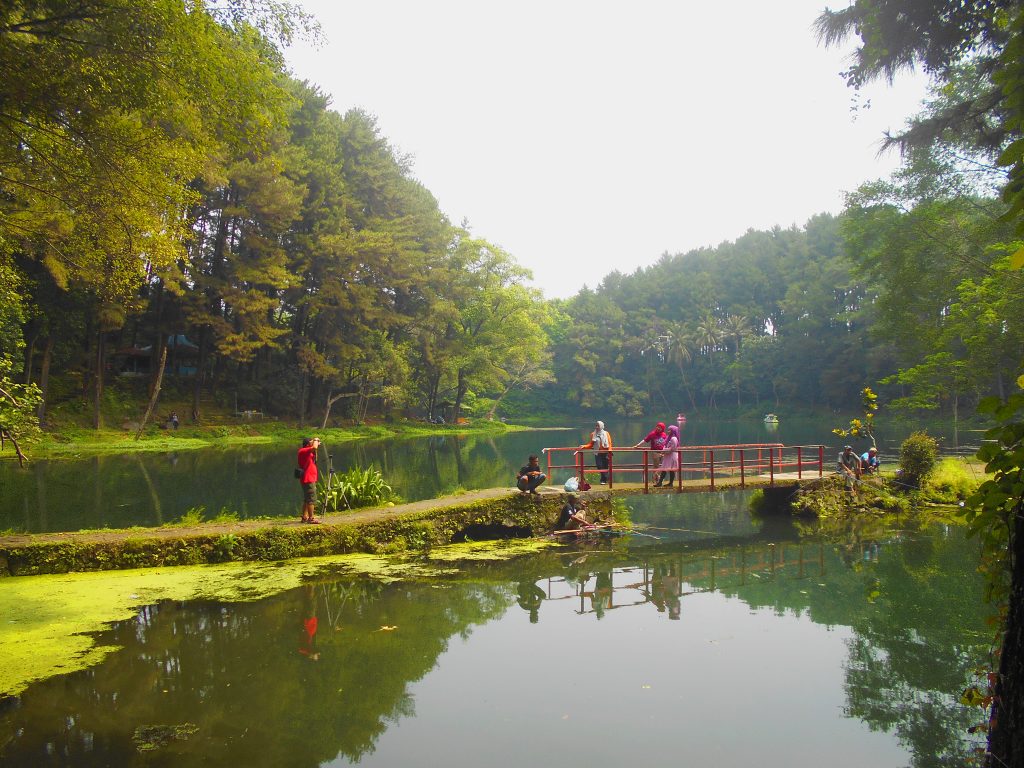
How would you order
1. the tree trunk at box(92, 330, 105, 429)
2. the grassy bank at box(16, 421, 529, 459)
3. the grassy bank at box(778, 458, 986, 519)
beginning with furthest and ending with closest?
the tree trunk at box(92, 330, 105, 429), the grassy bank at box(16, 421, 529, 459), the grassy bank at box(778, 458, 986, 519)

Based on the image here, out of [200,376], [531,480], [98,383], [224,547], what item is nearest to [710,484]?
[531,480]

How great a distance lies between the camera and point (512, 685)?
6809 millimetres

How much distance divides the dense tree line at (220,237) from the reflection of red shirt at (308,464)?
4.03 meters

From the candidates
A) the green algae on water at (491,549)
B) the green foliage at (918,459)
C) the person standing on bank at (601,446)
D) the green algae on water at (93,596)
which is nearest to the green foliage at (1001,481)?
the green algae on water at (93,596)

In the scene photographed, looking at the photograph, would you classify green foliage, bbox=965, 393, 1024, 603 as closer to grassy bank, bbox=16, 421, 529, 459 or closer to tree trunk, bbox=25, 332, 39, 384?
grassy bank, bbox=16, 421, 529, 459

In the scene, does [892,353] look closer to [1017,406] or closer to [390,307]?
[390,307]

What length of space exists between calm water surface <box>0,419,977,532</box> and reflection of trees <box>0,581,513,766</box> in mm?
6836

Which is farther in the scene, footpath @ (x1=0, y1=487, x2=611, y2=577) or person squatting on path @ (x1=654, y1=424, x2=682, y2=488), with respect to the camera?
person squatting on path @ (x1=654, y1=424, x2=682, y2=488)

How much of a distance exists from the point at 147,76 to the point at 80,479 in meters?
17.3

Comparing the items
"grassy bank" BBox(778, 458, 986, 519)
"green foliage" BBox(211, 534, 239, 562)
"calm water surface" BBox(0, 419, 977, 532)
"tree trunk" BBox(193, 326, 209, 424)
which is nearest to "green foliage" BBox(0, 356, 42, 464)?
"green foliage" BBox(211, 534, 239, 562)

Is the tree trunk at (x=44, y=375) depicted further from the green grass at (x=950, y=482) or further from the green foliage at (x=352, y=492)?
the green grass at (x=950, y=482)

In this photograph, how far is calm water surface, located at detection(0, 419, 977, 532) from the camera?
49.6ft

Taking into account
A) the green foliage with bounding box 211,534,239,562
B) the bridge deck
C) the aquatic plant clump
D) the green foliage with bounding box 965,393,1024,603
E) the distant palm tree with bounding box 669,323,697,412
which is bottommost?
the aquatic plant clump

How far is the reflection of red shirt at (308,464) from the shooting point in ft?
38.0
